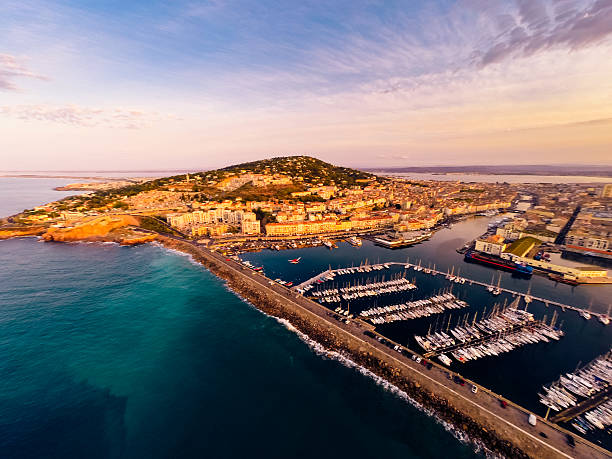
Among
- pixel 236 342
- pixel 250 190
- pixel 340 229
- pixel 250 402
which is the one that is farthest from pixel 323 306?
Answer: pixel 250 190

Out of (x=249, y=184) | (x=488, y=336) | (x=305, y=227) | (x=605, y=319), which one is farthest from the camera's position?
(x=249, y=184)

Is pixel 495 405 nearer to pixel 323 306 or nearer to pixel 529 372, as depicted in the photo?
pixel 529 372

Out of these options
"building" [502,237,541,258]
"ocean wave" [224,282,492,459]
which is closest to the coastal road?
"ocean wave" [224,282,492,459]

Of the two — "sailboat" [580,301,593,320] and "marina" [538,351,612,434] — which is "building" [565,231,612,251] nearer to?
"sailboat" [580,301,593,320]

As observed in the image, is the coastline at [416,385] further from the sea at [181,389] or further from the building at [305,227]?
the building at [305,227]

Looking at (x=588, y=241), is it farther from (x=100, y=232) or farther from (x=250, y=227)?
(x=100, y=232)

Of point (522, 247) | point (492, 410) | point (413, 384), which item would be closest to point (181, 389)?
point (413, 384)
